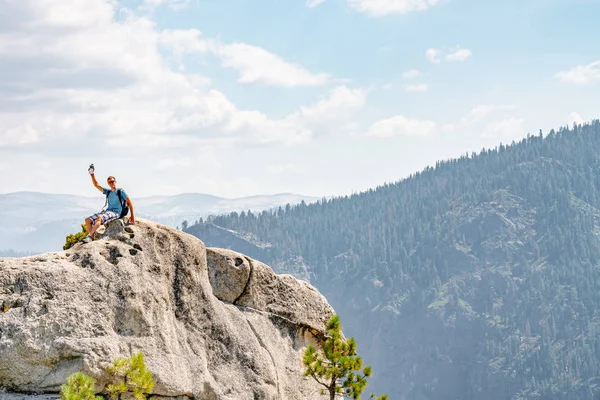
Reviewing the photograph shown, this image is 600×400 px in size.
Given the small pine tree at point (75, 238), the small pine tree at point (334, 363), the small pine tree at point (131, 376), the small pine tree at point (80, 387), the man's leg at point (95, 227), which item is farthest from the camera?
the small pine tree at point (334, 363)

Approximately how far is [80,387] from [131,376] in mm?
2177

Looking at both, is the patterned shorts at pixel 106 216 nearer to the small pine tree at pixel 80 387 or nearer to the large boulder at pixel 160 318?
the large boulder at pixel 160 318

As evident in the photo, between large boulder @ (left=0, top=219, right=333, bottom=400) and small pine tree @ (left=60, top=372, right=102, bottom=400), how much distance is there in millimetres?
1572

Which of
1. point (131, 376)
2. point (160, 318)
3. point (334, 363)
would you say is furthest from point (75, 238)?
point (334, 363)

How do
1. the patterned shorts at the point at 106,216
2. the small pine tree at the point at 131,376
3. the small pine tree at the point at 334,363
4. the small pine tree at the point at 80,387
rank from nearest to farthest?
the small pine tree at the point at 80,387 < the small pine tree at the point at 131,376 < the patterned shorts at the point at 106,216 < the small pine tree at the point at 334,363

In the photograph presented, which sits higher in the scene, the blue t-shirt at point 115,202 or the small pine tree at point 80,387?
the blue t-shirt at point 115,202

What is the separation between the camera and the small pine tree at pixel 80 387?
23.9 meters

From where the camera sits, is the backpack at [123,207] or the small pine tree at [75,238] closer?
the backpack at [123,207]

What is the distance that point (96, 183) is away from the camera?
1254 inches

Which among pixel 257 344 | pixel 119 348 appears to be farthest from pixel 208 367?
pixel 119 348

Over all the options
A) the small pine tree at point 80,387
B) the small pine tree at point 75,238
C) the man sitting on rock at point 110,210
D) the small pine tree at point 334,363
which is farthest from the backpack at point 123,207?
the small pine tree at point 334,363

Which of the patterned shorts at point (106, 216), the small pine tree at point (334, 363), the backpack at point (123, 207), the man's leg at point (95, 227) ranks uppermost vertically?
the backpack at point (123, 207)

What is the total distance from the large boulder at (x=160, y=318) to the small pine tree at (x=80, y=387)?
5.16 feet

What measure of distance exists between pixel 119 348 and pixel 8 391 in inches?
144
